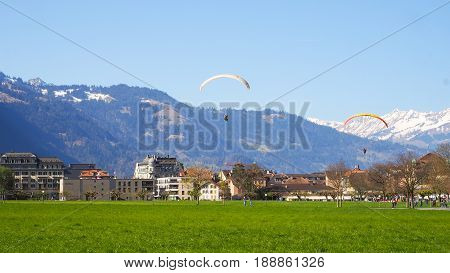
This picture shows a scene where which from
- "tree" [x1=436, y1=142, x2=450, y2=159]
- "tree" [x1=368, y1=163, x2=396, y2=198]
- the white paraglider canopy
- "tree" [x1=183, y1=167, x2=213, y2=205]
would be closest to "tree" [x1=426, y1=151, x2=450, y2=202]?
"tree" [x1=436, y1=142, x2=450, y2=159]

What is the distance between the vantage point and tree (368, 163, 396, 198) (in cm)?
15225

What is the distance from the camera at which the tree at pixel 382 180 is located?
152250 millimetres

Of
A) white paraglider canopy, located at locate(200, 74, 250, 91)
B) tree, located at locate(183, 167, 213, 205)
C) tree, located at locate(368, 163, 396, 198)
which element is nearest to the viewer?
white paraglider canopy, located at locate(200, 74, 250, 91)

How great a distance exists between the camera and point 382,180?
158 m

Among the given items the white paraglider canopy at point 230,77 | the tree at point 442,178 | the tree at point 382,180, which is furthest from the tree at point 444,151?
the white paraglider canopy at point 230,77

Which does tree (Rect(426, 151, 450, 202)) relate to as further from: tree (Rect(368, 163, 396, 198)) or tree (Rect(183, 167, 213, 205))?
tree (Rect(183, 167, 213, 205))

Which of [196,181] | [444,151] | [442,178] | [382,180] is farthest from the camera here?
[196,181]

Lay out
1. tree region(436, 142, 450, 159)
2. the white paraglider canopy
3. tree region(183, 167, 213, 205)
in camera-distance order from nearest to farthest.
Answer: the white paraglider canopy < tree region(436, 142, 450, 159) < tree region(183, 167, 213, 205)

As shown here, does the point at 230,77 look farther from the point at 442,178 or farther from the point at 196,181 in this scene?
the point at 196,181

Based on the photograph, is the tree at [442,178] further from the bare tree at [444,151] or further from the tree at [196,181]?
the tree at [196,181]

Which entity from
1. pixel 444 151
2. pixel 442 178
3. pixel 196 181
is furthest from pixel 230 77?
pixel 196 181

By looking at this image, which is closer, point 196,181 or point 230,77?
point 230,77
